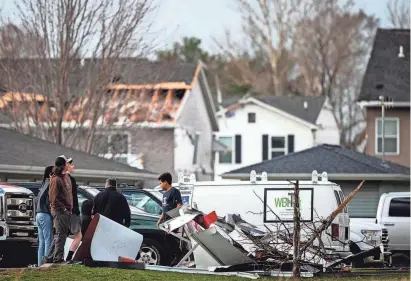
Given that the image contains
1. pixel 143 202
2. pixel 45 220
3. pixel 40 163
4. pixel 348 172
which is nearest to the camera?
pixel 45 220

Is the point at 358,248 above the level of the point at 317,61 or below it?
below

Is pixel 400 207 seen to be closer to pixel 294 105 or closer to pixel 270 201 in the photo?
pixel 270 201

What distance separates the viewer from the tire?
19.1 metres

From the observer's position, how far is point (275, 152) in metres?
61.8

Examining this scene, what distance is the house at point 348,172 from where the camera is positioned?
3481 centimetres

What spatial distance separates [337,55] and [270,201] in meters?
51.7

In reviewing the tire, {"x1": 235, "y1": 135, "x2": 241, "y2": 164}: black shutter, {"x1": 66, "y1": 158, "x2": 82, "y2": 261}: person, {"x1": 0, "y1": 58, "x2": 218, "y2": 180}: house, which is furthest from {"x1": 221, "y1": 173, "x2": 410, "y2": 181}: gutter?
{"x1": 235, "y1": 135, "x2": 241, "y2": 164}: black shutter

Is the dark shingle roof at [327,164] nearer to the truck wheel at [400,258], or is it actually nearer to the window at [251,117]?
the truck wheel at [400,258]

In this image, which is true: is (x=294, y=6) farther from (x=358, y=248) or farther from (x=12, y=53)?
(x=358, y=248)

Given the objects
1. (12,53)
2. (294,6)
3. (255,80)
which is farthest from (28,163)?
(255,80)

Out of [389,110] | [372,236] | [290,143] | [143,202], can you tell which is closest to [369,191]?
[389,110]

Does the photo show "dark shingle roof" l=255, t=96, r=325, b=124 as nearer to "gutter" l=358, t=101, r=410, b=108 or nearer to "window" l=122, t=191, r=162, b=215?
"gutter" l=358, t=101, r=410, b=108

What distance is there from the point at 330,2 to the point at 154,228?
52.6m

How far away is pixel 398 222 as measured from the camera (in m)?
25.4
